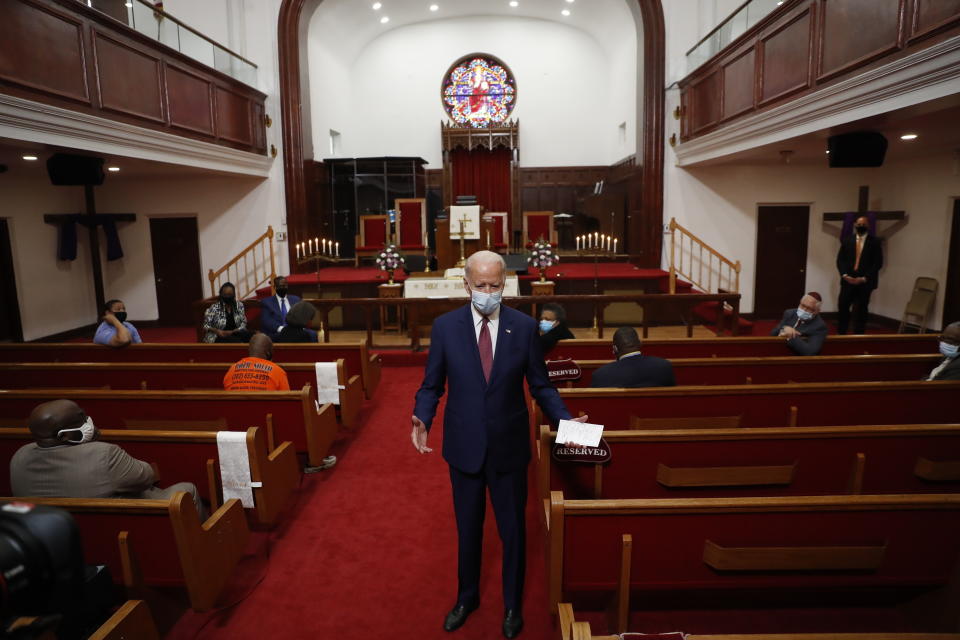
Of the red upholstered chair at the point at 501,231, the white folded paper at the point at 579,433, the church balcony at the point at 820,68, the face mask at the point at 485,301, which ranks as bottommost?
the white folded paper at the point at 579,433

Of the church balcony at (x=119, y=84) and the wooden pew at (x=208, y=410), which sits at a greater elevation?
the church balcony at (x=119, y=84)

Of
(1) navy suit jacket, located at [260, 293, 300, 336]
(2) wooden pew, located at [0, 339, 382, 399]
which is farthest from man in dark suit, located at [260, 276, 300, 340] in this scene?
(2) wooden pew, located at [0, 339, 382, 399]

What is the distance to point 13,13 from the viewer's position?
188 inches

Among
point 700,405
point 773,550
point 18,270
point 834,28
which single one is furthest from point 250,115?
point 773,550

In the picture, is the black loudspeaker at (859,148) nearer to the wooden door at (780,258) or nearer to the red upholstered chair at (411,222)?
the wooden door at (780,258)

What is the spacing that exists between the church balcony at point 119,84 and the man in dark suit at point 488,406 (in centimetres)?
470

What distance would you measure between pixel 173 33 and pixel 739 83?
704 centimetres

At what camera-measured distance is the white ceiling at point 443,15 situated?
36.9ft

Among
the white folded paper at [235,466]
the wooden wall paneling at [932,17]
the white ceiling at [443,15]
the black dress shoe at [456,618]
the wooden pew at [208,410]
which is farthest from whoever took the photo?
the white ceiling at [443,15]

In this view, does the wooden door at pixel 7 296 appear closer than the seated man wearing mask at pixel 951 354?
No

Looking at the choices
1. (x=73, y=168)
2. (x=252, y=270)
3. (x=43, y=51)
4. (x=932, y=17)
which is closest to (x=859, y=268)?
(x=932, y=17)

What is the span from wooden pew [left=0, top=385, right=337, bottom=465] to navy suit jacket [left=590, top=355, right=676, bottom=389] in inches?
70.1

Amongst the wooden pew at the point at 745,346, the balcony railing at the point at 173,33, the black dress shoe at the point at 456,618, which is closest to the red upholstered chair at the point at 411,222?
the balcony railing at the point at 173,33

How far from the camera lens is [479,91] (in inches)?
542
